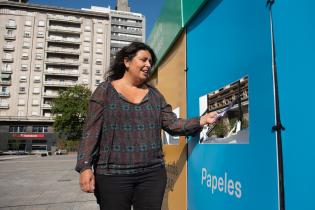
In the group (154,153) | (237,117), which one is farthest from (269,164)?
(154,153)

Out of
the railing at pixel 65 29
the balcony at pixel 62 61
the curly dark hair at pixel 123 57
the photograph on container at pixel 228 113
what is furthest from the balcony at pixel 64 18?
the photograph on container at pixel 228 113

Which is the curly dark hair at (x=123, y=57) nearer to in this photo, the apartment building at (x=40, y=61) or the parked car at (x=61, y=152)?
the parked car at (x=61, y=152)

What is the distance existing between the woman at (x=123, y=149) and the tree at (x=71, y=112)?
3930 cm

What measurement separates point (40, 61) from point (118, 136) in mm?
52241

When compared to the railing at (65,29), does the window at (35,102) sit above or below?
below

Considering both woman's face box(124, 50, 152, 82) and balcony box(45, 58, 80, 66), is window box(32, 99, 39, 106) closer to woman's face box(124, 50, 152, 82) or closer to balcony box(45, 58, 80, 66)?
balcony box(45, 58, 80, 66)

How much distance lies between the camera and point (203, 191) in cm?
207

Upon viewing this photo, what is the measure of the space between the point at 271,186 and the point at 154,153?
83cm

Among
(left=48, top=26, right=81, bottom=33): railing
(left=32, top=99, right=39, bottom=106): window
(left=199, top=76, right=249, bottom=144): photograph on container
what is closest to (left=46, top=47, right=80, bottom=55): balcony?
(left=48, top=26, right=81, bottom=33): railing

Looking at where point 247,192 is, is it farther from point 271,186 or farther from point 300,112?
point 300,112

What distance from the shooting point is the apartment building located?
1854 inches

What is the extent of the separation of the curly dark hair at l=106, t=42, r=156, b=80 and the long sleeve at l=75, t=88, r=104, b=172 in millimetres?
321

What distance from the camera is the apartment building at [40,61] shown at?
47094 millimetres

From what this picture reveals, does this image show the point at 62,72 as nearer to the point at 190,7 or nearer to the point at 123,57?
the point at 190,7
